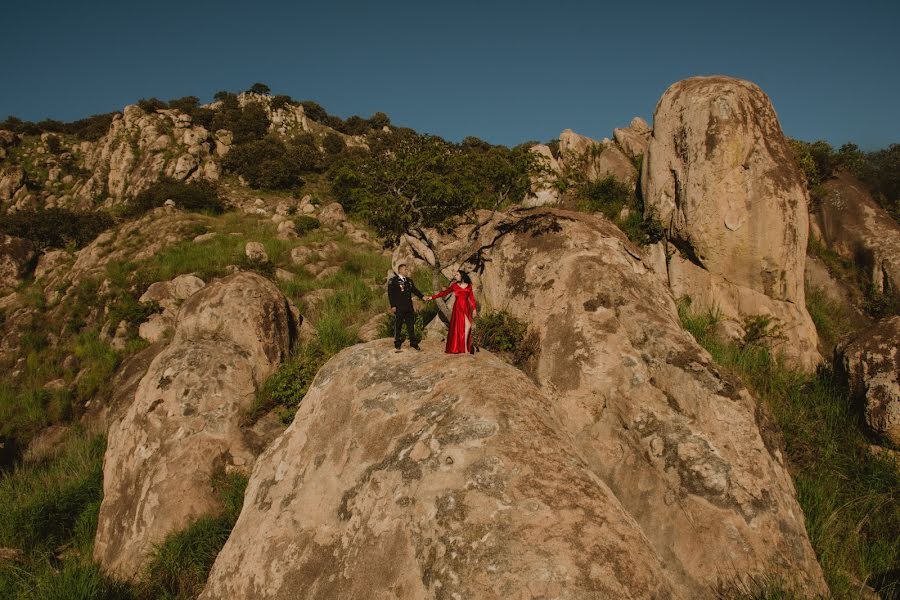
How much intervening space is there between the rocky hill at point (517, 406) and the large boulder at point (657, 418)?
34mm

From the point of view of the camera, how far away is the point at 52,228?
30.4 meters

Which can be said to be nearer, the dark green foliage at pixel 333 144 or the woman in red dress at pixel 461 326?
the woman in red dress at pixel 461 326

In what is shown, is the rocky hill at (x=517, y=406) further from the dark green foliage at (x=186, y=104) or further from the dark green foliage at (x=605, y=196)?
the dark green foliage at (x=186, y=104)

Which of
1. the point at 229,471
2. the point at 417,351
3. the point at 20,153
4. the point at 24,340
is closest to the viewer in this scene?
the point at 417,351

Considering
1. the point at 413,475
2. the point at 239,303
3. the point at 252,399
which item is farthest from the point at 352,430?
the point at 239,303

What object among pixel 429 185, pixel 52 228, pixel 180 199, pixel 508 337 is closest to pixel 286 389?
pixel 508 337

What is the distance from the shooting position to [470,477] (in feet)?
14.4

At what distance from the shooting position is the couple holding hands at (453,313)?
7125mm

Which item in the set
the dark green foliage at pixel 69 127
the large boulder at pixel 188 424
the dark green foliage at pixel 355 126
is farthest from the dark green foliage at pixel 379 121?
the large boulder at pixel 188 424

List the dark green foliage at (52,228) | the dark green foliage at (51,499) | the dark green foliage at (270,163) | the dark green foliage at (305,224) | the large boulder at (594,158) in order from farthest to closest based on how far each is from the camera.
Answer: the dark green foliage at (270,163), the dark green foliage at (52,228), the dark green foliage at (305,224), the large boulder at (594,158), the dark green foliage at (51,499)

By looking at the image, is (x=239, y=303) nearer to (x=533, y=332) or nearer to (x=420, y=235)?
Answer: (x=420, y=235)

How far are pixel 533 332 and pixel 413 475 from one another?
448cm

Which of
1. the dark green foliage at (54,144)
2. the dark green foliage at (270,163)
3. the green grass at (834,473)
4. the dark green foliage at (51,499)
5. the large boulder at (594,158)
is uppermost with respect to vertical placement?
the dark green foliage at (54,144)

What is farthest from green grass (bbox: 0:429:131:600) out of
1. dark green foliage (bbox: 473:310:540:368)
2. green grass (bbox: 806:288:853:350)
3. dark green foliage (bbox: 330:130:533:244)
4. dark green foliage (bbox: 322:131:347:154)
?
dark green foliage (bbox: 322:131:347:154)
